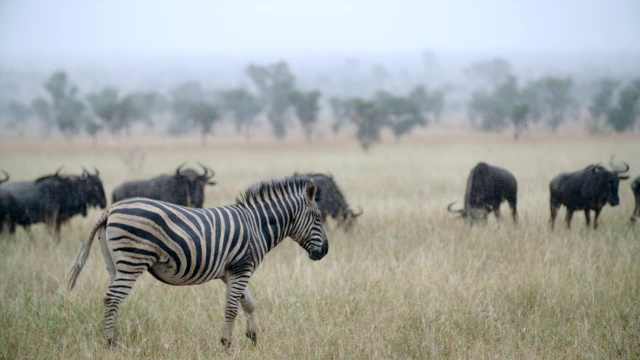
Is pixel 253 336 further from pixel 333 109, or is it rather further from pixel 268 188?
pixel 333 109

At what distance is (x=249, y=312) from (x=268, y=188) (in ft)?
3.88

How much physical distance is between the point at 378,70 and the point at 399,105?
390ft

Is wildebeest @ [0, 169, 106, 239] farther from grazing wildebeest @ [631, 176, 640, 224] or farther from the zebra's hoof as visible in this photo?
grazing wildebeest @ [631, 176, 640, 224]

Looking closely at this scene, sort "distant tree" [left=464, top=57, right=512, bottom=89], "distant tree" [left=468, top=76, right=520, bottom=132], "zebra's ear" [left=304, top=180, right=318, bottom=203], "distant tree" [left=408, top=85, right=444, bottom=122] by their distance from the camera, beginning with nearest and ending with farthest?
"zebra's ear" [left=304, top=180, right=318, bottom=203]
"distant tree" [left=468, top=76, right=520, bottom=132]
"distant tree" [left=408, top=85, right=444, bottom=122]
"distant tree" [left=464, top=57, right=512, bottom=89]

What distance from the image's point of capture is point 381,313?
679 cm

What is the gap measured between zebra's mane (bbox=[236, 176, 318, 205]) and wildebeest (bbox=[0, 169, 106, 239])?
7002mm

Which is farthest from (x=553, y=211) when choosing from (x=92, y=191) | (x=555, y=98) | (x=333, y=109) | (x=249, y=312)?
(x=333, y=109)

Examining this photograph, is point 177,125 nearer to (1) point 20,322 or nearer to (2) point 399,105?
(2) point 399,105

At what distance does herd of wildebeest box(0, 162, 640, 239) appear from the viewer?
37.4 ft

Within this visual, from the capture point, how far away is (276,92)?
80.2 meters

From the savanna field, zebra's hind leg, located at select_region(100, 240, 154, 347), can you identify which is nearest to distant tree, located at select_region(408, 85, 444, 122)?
the savanna field

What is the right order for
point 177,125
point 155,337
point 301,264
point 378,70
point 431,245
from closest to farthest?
1. point 155,337
2. point 301,264
3. point 431,245
4. point 177,125
5. point 378,70

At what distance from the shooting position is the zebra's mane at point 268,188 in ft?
19.0

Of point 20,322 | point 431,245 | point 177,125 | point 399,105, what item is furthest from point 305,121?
point 20,322
